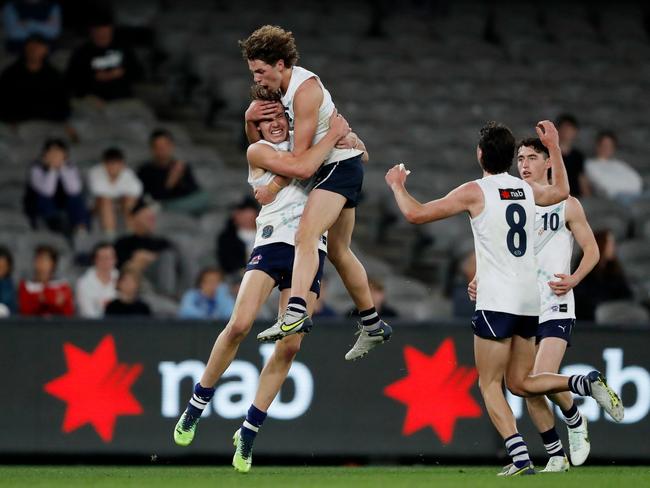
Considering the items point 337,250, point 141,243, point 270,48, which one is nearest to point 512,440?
point 337,250

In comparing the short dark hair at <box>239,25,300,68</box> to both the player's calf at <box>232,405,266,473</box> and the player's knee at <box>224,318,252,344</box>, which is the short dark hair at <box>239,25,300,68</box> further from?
the player's calf at <box>232,405,266,473</box>

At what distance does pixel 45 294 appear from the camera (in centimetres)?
1300

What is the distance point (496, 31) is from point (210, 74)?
5.18m

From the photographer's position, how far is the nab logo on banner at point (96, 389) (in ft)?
39.8

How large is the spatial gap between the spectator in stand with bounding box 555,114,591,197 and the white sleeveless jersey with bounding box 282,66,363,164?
688 centimetres

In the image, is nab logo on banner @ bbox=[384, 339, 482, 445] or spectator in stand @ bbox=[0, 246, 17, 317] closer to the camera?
nab logo on banner @ bbox=[384, 339, 482, 445]

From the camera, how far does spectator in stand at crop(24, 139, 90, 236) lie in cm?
1459

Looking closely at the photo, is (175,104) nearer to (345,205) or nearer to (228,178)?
(228,178)

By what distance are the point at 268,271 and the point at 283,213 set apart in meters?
0.41

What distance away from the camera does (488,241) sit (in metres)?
9.02

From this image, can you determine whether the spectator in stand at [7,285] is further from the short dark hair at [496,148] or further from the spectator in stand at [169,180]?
the short dark hair at [496,148]

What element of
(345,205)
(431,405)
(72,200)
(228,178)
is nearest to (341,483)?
(345,205)

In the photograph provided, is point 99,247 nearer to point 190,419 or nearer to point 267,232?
point 190,419

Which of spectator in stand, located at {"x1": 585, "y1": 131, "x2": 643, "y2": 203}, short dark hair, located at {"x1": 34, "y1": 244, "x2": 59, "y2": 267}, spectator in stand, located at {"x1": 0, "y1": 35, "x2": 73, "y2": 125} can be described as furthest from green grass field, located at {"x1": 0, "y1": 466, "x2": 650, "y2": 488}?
spectator in stand, located at {"x1": 0, "y1": 35, "x2": 73, "y2": 125}
